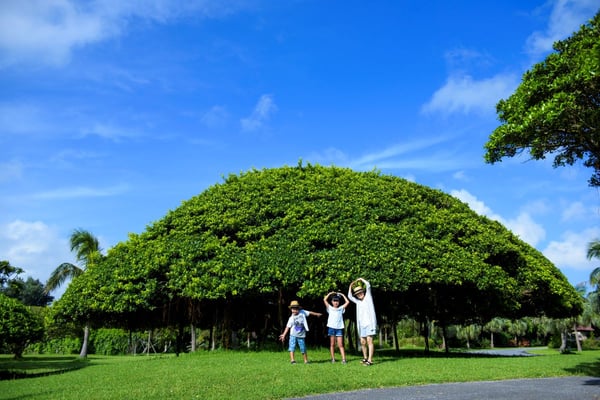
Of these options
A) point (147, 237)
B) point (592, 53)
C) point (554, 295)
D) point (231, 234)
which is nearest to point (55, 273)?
point (147, 237)

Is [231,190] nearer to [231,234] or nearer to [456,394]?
[231,234]

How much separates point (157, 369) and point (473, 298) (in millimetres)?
12823

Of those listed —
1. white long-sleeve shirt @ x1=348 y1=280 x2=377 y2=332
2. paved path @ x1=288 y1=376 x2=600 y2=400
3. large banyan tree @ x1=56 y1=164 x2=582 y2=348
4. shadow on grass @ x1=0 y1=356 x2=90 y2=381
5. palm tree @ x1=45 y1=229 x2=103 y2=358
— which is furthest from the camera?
palm tree @ x1=45 y1=229 x2=103 y2=358

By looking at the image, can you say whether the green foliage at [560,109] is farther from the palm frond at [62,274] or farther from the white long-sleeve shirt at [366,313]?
the palm frond at [62,274]

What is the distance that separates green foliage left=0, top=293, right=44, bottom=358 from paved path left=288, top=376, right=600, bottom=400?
45.6 ft

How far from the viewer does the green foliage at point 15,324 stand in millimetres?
17000

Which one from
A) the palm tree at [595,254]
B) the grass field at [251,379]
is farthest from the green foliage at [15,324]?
the palm tree at [595,254]

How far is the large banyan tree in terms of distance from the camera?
15906 mm

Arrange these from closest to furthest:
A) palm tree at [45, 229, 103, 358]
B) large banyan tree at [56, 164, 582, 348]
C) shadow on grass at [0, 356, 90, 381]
→ 1. shadow on grass at [0, 356, 90, 381]
2. large banyan tree at [56, 164, 582, 348]
3. palm tree at [45, 229, 103, 358]

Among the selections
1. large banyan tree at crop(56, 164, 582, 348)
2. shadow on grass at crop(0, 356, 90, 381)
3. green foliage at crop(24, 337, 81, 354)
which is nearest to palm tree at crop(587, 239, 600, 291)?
large banyan tree at crop(56, 164, 582, 348)

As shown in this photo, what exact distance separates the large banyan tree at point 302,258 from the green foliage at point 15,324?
4.84 ft

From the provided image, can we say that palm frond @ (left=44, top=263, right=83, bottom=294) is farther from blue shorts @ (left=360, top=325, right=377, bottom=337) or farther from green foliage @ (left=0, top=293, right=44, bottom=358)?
blue shorts @ (left=360, top=325, right=377, bottom=337)

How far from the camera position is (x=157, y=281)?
17281 mm

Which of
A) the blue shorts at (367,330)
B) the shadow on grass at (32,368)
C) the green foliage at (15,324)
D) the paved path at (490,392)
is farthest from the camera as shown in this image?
the green foliage at (15,324)
